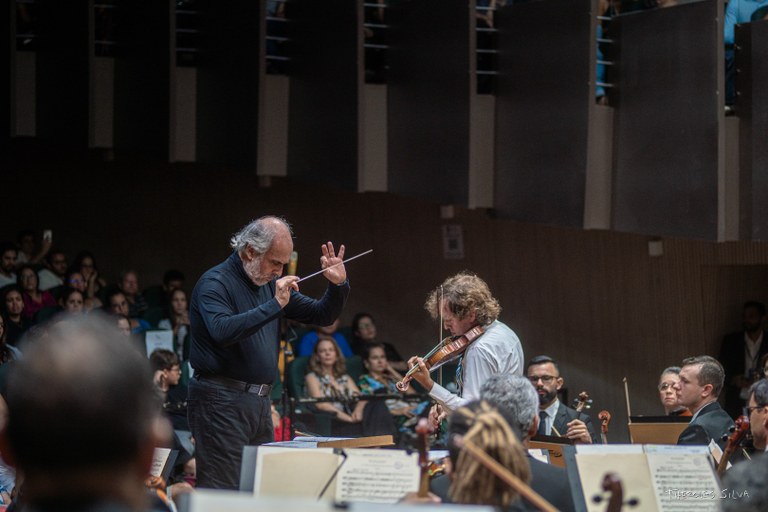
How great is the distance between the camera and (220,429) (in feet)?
13.6

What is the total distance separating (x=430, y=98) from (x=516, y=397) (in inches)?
191

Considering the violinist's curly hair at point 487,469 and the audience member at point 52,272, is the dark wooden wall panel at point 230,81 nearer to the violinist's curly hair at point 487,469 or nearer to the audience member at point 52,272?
the audience member at point 52,272

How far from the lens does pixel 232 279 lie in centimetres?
430

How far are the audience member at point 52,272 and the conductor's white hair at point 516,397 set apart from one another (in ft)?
18.2

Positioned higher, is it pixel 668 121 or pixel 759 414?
pixel 668 121

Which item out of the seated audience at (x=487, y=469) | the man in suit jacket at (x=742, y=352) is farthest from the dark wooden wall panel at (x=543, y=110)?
the seated audience at (x=487, y=469)

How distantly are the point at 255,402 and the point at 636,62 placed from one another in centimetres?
437

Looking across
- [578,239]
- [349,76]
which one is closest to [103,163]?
[349,76]

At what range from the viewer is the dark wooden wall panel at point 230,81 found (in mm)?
7700

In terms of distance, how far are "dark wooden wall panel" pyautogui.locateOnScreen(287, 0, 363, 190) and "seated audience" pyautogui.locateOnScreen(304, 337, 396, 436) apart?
1.29 m

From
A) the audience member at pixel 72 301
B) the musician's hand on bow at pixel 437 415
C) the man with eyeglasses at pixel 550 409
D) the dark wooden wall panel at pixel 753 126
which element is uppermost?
the dark wooden wall panel at pixel 753 126

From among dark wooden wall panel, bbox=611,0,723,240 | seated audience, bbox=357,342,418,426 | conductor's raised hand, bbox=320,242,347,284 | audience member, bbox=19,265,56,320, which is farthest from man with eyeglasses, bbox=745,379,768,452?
audience member, bbox=19,265,56,320

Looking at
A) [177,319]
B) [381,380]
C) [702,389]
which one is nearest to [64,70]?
[177,319]

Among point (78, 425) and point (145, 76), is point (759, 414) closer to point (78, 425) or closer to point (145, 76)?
point (78, 425)
